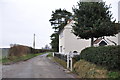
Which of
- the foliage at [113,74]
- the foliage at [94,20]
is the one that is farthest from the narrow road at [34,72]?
the foliage at [94,20]

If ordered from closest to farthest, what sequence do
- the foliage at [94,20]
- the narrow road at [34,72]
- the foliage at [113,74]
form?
the foliage at [113,74]
the narrow road at [34,72]
the foliage at [94,20]

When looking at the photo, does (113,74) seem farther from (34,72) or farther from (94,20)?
(94,20)

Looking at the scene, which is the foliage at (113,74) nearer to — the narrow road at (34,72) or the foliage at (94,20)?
the narrow road at (34,72)

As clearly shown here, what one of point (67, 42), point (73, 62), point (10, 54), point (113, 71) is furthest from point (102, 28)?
point (10, 54)

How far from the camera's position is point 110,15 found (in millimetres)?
14453

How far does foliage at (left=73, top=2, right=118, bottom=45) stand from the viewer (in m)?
13.5

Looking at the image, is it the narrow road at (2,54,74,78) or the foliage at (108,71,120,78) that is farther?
the narrow road at (2,54,74,78)

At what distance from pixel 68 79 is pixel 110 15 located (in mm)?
7559

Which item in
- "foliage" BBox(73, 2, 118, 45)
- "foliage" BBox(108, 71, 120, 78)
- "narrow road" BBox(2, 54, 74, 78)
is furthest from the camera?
"foliage" BBox(73, 2, 118, 45)

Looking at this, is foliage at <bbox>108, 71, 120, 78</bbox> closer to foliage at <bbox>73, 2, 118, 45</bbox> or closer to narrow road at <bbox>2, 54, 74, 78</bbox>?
narrow road at <bbox>2, 54, 74, 78</bbox>

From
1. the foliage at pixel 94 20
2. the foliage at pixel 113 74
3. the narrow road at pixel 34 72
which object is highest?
the foliage at pixel 94 20

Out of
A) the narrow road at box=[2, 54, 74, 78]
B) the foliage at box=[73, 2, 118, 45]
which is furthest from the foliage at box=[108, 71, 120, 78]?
the foliage at box=[73, 2, 118, 45]

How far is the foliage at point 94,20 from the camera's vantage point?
1347cm

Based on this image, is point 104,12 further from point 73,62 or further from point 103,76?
point 103,76
